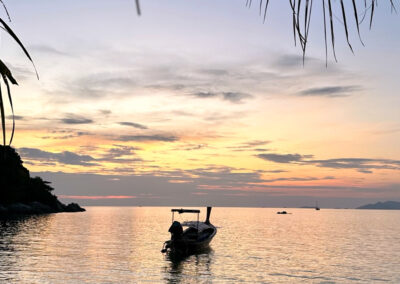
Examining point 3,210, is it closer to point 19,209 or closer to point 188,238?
point 19,209

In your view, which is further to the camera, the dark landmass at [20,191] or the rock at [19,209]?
the rock at [19,209]

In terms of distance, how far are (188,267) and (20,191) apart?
11622cm

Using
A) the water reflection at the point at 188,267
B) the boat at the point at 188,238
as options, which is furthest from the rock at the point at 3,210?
the water reflection at the point at 188,267

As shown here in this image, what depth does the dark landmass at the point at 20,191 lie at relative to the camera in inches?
5276

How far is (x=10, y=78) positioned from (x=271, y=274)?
149 feet

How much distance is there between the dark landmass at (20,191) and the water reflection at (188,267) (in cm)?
8074

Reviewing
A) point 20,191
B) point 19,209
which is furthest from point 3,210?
point 20,191

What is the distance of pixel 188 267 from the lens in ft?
153

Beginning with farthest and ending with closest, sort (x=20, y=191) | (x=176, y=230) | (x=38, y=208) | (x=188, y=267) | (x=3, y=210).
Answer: (x=38, y=208) → (x=20, y=191) → (x=3, y=210) → (x=176, y=230) → (x=188, y=267)

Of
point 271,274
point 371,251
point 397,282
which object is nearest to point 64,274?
point 271,274

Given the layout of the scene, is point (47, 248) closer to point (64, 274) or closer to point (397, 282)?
point (64, 274)

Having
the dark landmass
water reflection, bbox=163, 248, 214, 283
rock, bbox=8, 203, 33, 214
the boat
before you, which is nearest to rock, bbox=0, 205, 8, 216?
the dark landmass

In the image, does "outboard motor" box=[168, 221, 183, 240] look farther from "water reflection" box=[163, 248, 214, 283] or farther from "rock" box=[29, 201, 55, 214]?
"rock" box=[29, 201, 55, 214]

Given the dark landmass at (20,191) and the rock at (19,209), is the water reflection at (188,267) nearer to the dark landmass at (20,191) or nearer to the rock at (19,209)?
the dark landmass at (20,191)
